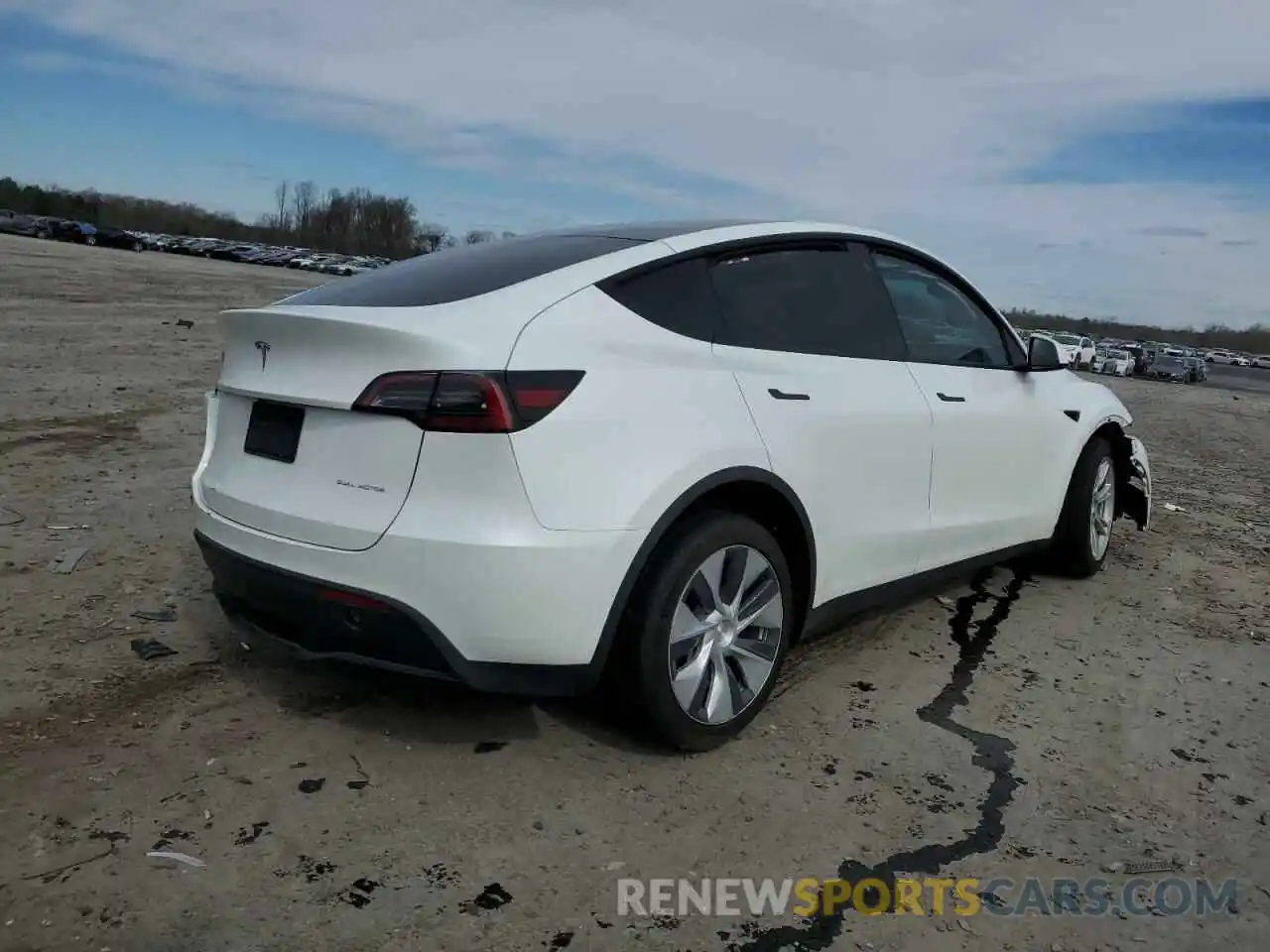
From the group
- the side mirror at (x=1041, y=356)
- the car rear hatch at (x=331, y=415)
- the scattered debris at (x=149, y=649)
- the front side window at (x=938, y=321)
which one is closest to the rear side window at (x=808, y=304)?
the front side window at (x=938, y=321)

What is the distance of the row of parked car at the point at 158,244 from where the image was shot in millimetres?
63375

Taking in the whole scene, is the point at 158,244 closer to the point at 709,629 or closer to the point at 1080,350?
the point at 1080,350

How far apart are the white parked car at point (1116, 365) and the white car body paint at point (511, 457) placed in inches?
1734

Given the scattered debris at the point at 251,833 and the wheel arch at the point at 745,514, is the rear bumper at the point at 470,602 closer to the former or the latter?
the wheel arch at the point at 745,514

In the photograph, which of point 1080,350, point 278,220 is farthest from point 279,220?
point 1080,350

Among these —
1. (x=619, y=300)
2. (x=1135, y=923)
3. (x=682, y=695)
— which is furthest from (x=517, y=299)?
(x=1135, y=923)

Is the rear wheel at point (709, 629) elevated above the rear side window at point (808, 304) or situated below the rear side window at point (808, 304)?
below

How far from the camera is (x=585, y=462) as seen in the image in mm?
2822

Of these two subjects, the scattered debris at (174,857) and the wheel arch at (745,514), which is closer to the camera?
the scattered debris at (174,857)

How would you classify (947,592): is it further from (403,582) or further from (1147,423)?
(1147,423)

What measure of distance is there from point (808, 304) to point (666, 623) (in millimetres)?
1404

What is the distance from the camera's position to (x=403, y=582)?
109 inches

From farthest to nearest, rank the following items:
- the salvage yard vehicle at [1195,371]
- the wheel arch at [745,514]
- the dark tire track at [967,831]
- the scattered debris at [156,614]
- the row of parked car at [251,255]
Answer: the row of parked car at [251,255], the salvage yard vehicle at [1195,371], the scattered debris at [156,614], the wheel arch at [745,514], the dark tire track at [967,831]

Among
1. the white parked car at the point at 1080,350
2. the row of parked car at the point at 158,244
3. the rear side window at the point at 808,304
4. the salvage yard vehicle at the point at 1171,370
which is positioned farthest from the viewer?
the row of parked car at the point at 158,244
